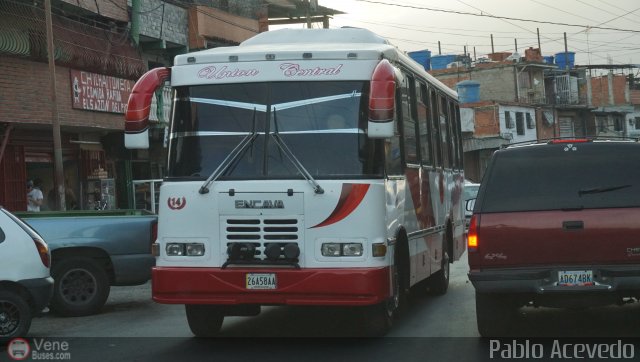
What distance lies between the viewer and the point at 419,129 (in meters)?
11.4

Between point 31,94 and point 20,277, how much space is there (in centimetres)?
1408

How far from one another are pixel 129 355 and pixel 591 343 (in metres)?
4.47

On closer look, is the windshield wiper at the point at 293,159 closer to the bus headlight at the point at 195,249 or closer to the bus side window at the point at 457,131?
the bus headlight at the point at 195,249

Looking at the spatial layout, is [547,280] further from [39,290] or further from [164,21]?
[164,21]

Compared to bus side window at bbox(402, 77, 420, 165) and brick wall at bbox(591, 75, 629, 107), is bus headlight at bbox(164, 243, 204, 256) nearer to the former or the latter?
bus side window at bbox(402, 77, 420, 165)

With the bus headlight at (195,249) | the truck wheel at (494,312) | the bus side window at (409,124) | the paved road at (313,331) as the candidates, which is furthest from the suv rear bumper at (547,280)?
the bus headlight at (195,249)

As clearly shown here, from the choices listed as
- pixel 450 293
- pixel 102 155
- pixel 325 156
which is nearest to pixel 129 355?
pixel 325 156

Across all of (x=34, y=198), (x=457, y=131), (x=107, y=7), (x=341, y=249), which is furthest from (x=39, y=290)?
(x=107, y=7)

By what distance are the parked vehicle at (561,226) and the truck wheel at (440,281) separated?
4.84 meters

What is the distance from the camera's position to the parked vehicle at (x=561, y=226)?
7.75 metres

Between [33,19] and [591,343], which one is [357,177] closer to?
[591,343]

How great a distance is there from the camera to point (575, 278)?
25.6 feet

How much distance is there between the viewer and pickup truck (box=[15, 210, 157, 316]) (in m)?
12.0

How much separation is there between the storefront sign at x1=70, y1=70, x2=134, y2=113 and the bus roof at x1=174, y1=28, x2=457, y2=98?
14815 mm
